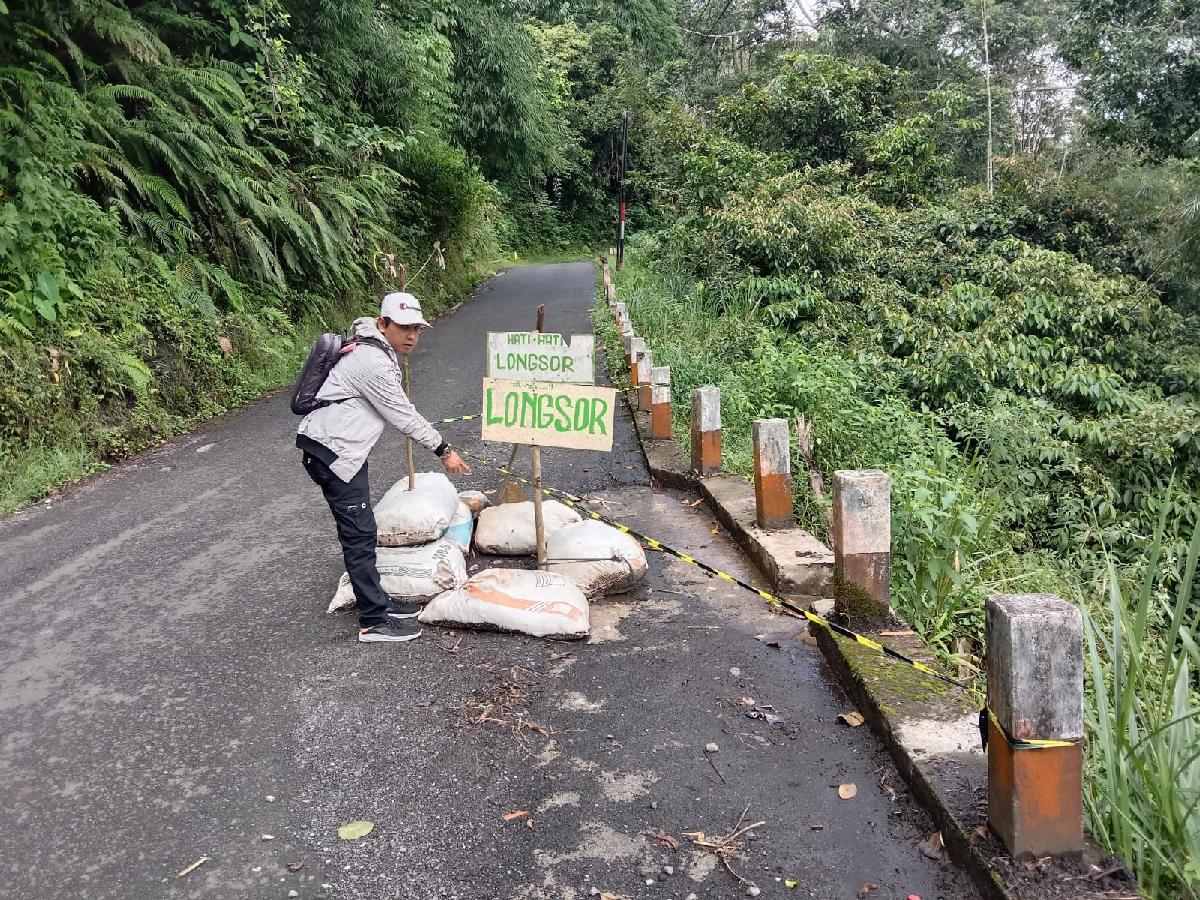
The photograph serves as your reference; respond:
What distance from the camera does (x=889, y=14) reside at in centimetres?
2436

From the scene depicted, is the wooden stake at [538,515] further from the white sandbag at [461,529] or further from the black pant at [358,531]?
the black pant at [358,531]

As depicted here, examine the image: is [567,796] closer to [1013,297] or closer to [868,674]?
[868,674]

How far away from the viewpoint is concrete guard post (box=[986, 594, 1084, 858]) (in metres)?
2.45

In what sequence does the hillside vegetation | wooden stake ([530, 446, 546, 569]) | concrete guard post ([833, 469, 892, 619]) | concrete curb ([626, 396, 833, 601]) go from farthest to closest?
the hillside vegetation < wooden stake ([530, 446, 546, 569]) < concrete curb ([626, 396, 833, 601]) < concrete guard post ([833, 469, 892, 619])

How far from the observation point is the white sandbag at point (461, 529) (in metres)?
5.20

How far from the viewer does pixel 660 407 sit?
8195 millimetres

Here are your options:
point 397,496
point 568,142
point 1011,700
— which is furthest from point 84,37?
point 568,142

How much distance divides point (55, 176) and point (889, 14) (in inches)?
868

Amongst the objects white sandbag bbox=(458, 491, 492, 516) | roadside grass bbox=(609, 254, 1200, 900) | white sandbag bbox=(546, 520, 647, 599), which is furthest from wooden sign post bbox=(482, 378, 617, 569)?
roadside grass bbox=(609, 254, 1200, 900)

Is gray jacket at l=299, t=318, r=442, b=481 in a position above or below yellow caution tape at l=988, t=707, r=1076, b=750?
above

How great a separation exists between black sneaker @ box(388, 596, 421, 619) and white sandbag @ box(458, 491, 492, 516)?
1.12 m

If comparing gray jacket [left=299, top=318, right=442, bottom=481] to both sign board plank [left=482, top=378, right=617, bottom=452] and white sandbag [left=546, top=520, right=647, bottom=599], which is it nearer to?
sign board plank [left=482, top=378, right=617, bottom=452]

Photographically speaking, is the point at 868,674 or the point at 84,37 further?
the point at 84,37

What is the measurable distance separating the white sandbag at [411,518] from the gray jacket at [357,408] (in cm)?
55
